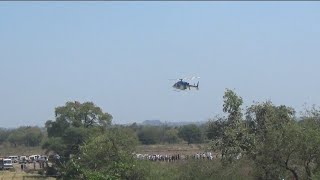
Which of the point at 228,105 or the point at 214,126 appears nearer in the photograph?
the point at 228,105

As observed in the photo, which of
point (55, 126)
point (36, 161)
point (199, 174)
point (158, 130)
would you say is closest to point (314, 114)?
point (199, 174)

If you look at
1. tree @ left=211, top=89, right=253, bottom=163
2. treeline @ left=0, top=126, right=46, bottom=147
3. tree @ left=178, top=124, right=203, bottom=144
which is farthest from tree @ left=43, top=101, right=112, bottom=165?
treeline @ left=0, top=126, right=46, bottom=147

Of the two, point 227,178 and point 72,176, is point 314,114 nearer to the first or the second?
point 227,178

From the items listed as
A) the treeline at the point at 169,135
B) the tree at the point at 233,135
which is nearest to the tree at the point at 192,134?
the treeline at the point at 169,135

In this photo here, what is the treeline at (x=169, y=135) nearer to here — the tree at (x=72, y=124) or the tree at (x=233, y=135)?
the tree at (x=72, y=124)

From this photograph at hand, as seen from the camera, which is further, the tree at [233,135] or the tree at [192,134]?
the tree at [192,134]

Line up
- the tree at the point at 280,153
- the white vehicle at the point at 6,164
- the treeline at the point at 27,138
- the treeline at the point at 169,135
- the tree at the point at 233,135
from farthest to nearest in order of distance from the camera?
the treeline at the point at 27,138
the treeline at the point at 169,135
the white vehicle at the point at 6,164
the tree at the point at 233,135
the tree at the point at 280,153

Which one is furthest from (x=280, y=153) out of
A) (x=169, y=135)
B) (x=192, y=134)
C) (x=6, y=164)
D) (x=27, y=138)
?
(x=27, y=138)

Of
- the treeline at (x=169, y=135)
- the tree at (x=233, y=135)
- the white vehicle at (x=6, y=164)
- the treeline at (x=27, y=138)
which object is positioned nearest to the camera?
the tree at (x=233, y=135)

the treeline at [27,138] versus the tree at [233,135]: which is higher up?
the treeline at [27,138]

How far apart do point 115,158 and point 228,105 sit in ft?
28.0

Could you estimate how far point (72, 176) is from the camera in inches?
1750

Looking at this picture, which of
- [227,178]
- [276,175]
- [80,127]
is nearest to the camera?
[276,175]

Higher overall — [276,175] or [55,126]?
[55,126]
